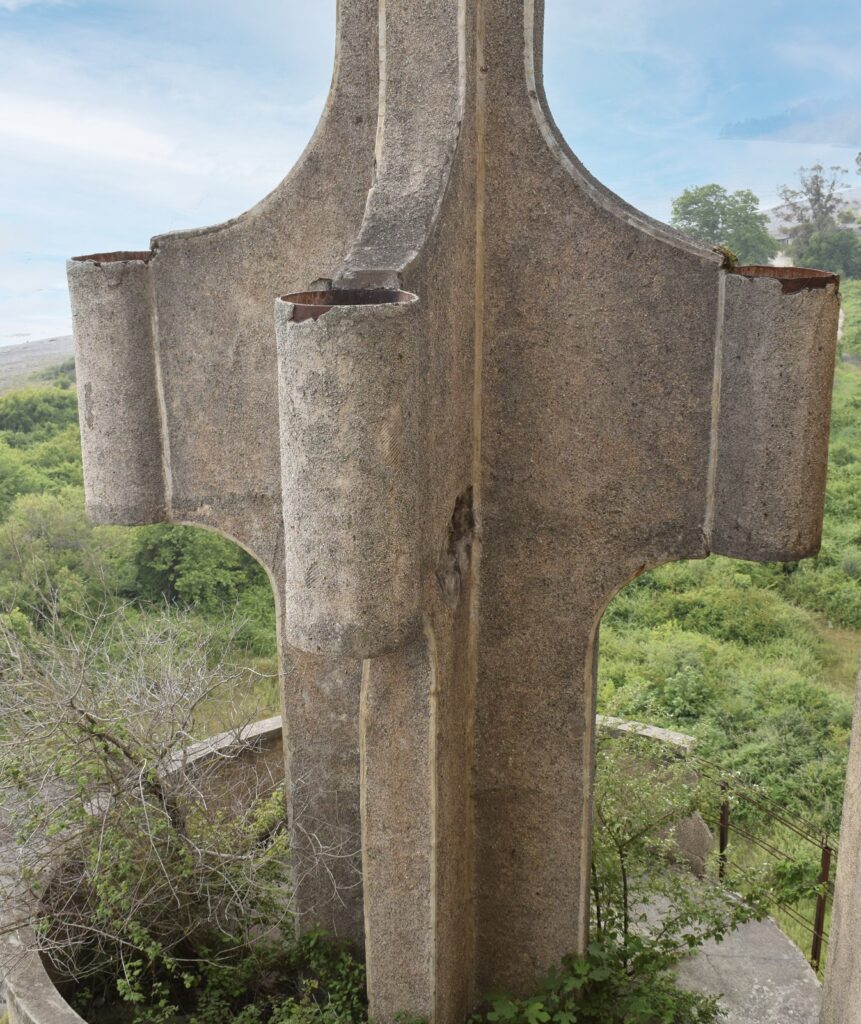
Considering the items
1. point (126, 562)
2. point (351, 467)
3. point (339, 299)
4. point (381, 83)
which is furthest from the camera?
point (126, 562)

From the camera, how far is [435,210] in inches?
194

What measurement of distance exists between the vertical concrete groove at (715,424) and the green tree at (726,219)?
1164 inches

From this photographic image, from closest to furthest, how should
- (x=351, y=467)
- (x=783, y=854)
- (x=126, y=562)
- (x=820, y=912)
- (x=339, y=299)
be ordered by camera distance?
(x=351, y=467) → (x=339, y=299) → (x=820, y=912) → (x=783, y=854) → (x=126, y=562)

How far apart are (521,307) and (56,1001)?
429 centimetres

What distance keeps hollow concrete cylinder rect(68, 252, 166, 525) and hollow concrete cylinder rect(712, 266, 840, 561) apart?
10.1 feet

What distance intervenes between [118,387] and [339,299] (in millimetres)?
2011

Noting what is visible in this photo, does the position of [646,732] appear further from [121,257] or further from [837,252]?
[837,252]

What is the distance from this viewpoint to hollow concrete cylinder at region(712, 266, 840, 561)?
4973 mm

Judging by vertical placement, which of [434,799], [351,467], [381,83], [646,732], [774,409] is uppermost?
[381,83]

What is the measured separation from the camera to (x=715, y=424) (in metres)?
5.29

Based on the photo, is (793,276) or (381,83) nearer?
(793,276)

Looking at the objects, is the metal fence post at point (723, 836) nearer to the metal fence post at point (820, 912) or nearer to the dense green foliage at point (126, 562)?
the metal fence post at point (820, 912)

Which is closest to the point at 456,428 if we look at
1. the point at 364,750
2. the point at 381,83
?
the point at 364,750

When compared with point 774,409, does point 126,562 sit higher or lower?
lower
